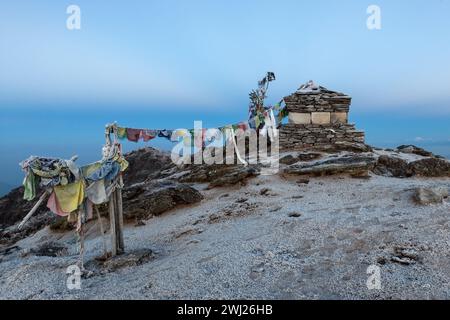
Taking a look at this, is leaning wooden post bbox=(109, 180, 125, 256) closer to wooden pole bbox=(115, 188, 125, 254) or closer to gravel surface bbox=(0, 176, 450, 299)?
wooden pole bbox=(115, 188, 125, 254)

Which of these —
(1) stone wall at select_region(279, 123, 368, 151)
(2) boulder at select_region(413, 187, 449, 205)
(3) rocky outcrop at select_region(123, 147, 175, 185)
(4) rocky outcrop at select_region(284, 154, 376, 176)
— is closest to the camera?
(2) boulder at select_region(413, 187, 449, 205)

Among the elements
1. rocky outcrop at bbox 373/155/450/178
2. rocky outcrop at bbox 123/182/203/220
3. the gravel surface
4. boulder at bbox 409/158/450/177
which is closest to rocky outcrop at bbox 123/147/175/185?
rocky outcrop at bbox 123/182/203/220

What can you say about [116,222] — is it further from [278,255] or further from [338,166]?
[338,166]

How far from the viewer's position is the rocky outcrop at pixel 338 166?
15391mm

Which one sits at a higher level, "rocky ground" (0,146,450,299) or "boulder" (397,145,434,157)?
"boulder" (397,145,434,157)

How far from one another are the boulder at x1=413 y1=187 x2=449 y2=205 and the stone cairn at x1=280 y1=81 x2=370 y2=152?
8.10 meters

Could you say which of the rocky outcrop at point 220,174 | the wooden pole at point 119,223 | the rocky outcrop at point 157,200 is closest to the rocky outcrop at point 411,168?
the rocky outcrop at point 220,174

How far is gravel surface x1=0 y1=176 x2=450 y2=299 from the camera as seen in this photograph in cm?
711

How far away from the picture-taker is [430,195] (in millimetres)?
10930

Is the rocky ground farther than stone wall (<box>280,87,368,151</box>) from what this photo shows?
No

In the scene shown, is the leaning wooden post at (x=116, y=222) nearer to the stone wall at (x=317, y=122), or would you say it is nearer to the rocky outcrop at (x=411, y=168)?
the rocky outcrop at (x=411, y=168)

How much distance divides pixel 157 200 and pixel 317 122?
963 centimetres

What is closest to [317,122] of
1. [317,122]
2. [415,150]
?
[317,122]

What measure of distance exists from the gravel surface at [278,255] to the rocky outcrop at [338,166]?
7.26 ft
